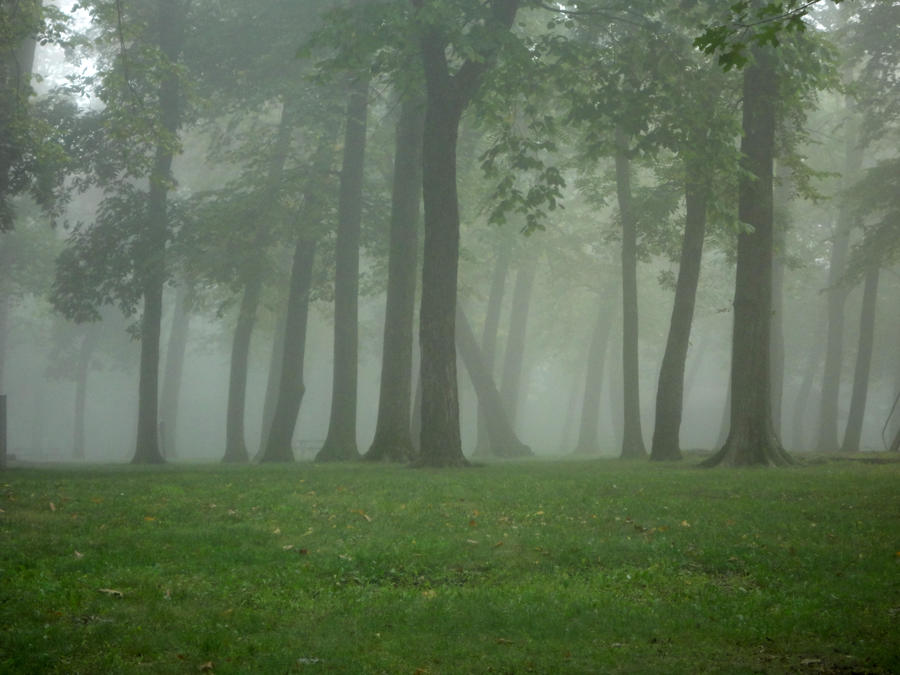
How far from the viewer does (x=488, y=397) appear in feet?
122

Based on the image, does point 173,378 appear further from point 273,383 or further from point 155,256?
point 155,256

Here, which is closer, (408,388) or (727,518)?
(727,518)

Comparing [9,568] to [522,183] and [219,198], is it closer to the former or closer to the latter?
[219,198]

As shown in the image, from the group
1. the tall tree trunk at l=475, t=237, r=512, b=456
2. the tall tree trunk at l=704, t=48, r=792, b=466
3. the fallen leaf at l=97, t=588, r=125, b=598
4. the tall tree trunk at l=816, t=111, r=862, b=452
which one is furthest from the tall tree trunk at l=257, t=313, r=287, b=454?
the fallen leaf at l=97, t=588, r=125, b=598

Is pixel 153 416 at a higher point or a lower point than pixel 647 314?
lower

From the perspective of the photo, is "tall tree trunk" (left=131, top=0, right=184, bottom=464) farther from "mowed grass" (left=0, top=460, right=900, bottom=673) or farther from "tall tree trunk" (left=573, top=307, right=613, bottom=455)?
"tall tree trunk" (left=573, top=307, right=613, bottom=455)

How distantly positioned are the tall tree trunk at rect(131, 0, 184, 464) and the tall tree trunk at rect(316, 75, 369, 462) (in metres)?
5.89

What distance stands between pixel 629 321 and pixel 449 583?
67.0 ft

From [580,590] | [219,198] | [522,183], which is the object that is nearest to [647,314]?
[522,183]

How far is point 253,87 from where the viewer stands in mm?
30672

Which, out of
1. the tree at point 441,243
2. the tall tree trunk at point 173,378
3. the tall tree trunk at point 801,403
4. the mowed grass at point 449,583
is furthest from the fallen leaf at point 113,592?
the tall tree trunk at point 801,403

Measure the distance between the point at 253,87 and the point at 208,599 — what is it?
25.4 meters

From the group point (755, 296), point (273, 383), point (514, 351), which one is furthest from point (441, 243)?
point (514, 351)

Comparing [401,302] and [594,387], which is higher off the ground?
[401,302]
